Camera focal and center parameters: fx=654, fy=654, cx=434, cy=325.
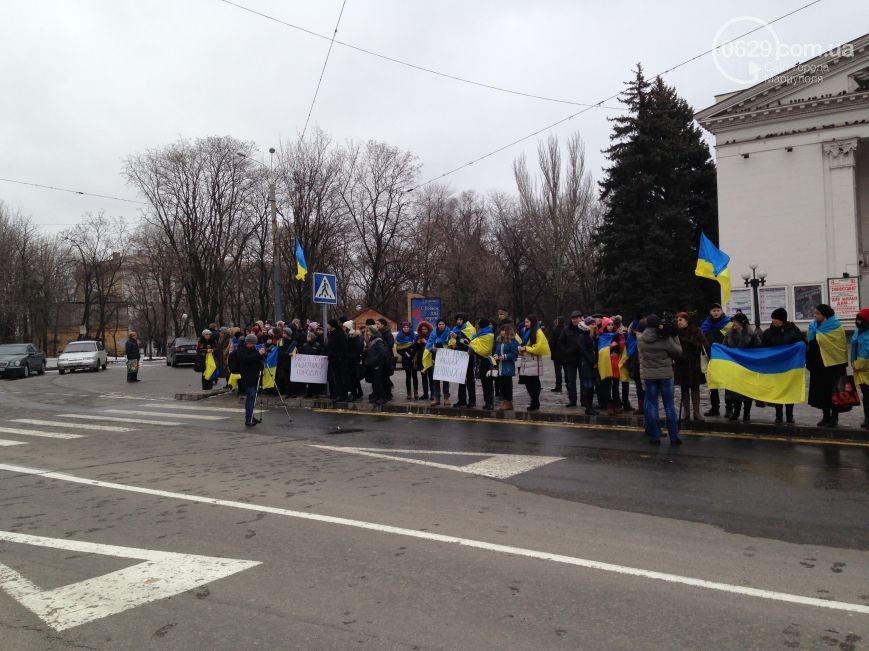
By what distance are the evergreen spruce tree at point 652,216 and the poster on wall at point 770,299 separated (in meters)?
7.17

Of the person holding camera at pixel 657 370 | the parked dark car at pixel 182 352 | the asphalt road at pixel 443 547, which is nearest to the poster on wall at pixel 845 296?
the asphalt road at pixel 443 547

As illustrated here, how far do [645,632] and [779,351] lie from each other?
27.3 ft

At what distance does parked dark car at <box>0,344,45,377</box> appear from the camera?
1227 inches

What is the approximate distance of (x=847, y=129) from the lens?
111 feet

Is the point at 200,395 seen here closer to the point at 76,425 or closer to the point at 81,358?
the point at 76,425

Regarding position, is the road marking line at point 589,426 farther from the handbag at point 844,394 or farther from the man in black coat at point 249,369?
the man in black coat at point 249,369

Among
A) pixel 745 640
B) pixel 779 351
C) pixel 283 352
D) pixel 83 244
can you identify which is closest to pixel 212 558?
pixel 745 640

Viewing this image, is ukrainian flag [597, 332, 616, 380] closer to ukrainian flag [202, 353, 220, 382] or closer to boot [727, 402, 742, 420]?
boot [727, 402, 742, 420]

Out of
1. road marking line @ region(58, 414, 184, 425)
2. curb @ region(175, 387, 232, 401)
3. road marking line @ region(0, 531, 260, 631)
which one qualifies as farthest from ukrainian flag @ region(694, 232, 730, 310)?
curb @ region(175, 387, 232, 401)

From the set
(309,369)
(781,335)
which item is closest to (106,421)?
(309,369)

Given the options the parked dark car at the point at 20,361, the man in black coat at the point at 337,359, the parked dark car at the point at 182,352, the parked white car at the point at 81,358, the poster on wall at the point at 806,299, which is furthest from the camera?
the parked dark car at the point at 182,352

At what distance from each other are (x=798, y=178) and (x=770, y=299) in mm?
7763

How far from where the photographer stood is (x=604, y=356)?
11930mm

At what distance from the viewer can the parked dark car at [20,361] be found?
102 feet
